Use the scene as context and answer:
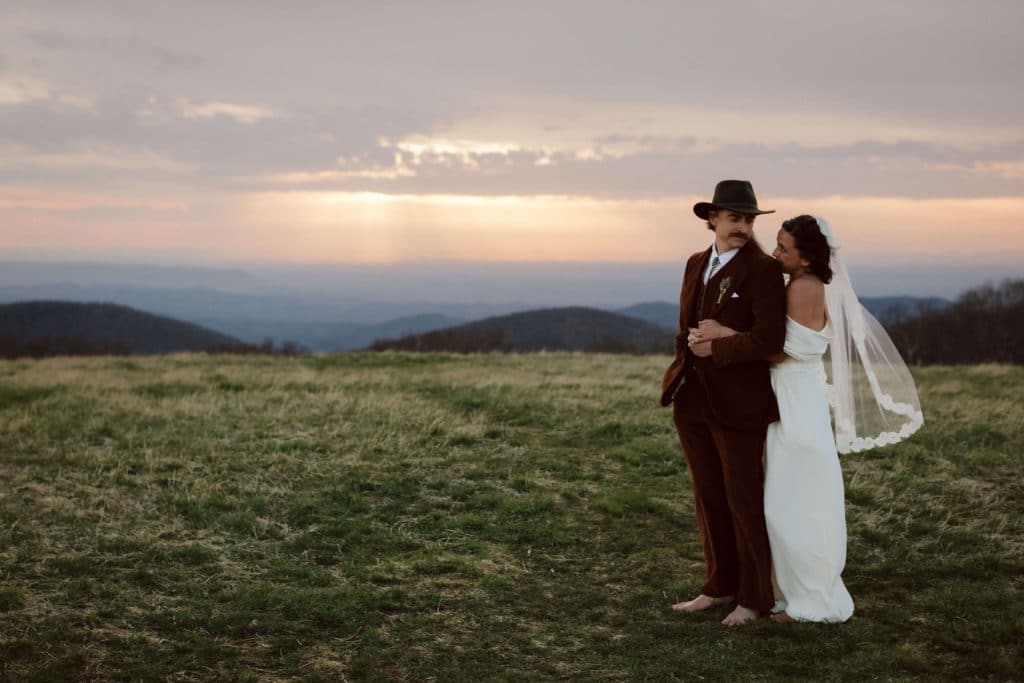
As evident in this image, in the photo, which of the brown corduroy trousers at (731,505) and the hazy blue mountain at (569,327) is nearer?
the brown corduroy trousers at (731,505)

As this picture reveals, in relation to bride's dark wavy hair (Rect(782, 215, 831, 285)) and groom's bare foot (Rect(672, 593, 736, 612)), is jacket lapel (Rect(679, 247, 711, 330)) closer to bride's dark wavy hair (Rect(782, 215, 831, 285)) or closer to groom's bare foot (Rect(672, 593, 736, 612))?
bride's dark wavy hair (Rect(782, 215, 831, 285))

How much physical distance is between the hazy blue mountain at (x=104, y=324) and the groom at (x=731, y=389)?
7102 inches

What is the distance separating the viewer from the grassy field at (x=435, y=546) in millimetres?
5754

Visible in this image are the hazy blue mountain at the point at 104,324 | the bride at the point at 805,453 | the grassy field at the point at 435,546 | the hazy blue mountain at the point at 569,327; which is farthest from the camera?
the hazy blue mountain at the point at 104,324

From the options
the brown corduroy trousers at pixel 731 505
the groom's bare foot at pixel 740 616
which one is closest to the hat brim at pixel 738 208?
the brown corduroy trousers at pixel 731 505

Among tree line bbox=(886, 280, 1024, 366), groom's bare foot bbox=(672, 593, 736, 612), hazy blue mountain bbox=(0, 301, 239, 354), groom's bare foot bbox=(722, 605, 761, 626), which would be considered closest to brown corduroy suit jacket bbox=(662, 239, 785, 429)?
groom's bare foot bbox=(722, 605, 761, 626)

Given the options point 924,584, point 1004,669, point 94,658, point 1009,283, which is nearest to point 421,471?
point 94,658

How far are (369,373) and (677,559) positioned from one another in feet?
42.6

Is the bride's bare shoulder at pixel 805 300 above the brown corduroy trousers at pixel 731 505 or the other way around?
above

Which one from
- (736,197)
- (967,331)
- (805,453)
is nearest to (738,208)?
(736,197)

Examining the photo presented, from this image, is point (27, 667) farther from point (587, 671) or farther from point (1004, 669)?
point (1004, 669)

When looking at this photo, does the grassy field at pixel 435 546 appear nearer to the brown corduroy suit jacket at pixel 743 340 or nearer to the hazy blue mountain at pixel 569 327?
the brown corduroy suit jacket at pixel 743 340

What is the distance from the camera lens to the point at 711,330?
6164 millimetres

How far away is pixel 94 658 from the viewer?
5617 millimetres
